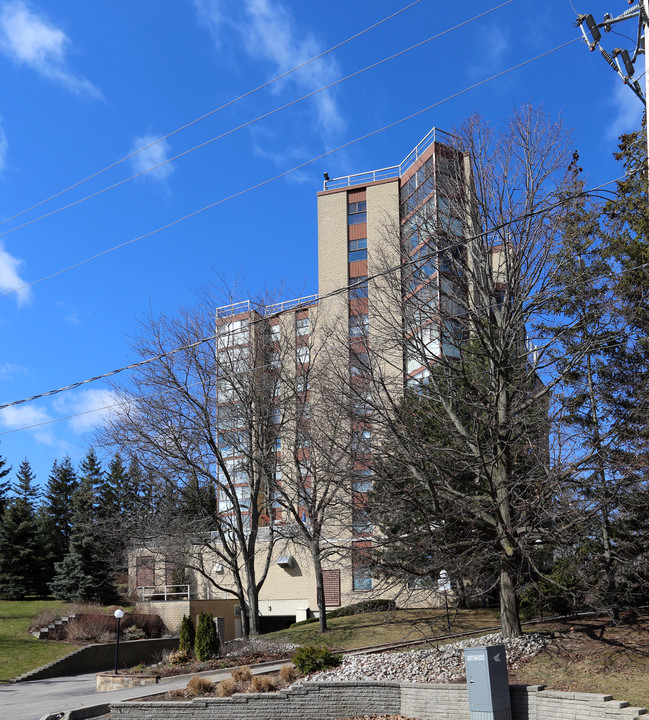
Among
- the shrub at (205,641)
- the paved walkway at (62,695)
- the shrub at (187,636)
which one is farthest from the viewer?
the shrub at (187,636)

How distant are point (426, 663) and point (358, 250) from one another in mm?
28740

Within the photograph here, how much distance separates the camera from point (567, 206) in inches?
722

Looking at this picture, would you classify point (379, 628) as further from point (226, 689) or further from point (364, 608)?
point (226, 689)

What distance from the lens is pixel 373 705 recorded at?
588 inches

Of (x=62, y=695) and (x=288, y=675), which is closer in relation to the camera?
(x=288, y=675)

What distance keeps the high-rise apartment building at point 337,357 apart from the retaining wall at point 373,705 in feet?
13.0

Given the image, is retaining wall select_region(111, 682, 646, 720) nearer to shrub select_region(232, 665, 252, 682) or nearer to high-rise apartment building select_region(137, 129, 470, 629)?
shrub select_region(232, 665, 252, 682)

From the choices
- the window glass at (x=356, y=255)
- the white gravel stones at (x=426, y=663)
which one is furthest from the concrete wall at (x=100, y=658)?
the window glass at (x=356, y=255)

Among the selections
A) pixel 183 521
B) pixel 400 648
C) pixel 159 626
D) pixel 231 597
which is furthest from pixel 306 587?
pixel 400 648

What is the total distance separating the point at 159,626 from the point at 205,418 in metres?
12.5

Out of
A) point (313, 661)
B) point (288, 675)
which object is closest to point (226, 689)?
point (288, 675)

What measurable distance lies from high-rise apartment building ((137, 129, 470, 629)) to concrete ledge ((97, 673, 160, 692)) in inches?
275

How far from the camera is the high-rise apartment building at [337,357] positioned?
1919 cm

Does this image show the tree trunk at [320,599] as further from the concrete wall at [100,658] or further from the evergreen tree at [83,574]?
the evergreen tree at [83,574]
